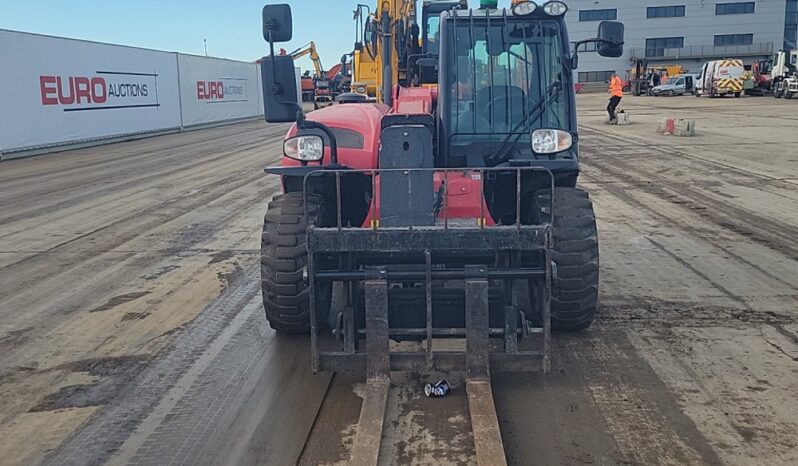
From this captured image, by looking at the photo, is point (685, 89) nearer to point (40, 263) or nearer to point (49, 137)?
point (49, 137)

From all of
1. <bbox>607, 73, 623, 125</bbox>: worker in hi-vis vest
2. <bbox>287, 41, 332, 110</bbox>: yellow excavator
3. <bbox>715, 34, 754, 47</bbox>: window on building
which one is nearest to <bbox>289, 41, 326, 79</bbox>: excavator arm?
<bbox>287, 41, 332, 110</bbox>: yellow excavator

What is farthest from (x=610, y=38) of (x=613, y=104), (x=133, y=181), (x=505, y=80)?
(x=613, y=104)

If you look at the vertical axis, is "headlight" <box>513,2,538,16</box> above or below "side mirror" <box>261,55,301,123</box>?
above

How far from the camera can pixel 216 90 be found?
34.4m

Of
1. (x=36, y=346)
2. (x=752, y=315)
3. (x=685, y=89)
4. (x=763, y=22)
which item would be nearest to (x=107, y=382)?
(x=36, y=346)

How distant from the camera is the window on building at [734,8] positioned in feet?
243

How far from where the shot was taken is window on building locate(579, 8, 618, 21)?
7425 centimetres

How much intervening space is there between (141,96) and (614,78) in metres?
17.2

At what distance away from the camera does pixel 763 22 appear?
7425cm

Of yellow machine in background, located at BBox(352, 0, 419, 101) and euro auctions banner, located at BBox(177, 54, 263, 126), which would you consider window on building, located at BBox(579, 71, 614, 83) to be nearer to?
euro auctions banner, located at BBox(177, 54, 263, 126)

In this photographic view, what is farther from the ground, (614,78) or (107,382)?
(614,78)

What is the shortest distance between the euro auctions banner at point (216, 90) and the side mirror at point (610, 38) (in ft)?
86.8

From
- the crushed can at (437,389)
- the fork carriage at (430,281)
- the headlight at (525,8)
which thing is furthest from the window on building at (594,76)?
the crushed can at (437,389)

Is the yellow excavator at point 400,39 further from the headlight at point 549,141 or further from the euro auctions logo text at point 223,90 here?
the euro auctions logo text at point 223,90
